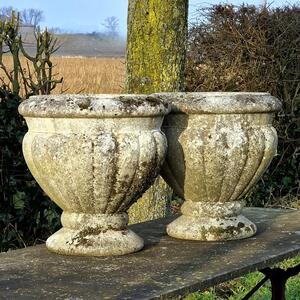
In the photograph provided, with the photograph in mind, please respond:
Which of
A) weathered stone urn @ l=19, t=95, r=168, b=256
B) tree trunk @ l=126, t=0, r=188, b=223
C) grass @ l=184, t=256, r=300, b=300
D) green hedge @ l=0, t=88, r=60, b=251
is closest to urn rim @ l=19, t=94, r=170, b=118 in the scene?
weathered stone urn @ l=19, t=95, r=168, b=256

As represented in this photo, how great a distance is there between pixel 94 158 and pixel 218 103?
1.82 ft

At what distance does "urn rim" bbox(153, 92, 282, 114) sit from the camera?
8.86 feet

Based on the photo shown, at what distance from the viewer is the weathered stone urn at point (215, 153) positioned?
2709 mm

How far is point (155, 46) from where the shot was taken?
4.04 m

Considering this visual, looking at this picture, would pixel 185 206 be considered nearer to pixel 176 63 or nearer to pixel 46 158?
pixel 46 158

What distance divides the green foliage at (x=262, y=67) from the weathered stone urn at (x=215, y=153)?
3735 mm

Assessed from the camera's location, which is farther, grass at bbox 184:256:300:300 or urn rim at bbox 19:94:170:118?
grass at bbox 184:256:300:300

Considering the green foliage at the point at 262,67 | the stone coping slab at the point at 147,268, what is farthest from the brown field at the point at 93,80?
the stone coping slab at the point at 147,268

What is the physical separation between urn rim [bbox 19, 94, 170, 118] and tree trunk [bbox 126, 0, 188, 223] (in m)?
1.62

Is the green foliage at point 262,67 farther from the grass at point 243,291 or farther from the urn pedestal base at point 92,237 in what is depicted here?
the urn pedestal base at point 92,237

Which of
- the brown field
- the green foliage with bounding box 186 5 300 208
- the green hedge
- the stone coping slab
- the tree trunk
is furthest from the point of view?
the brown field

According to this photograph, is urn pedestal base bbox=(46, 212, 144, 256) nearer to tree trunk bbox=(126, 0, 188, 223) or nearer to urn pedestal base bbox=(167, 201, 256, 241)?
urn pedestal base bbox=(167, 201, 256, 241)

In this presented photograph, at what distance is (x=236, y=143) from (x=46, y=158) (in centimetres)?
69

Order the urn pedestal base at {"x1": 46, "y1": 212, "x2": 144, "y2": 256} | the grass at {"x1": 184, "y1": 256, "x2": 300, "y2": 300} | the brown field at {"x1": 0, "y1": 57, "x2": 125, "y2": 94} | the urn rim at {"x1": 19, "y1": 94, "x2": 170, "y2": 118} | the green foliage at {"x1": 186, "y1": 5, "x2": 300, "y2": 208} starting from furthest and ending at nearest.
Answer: the brown field at {"x1": 0, "y1": 57, "x2": 125, "y2": 94} → the green foliage at {"x1": 186, "y1": 5, "x2": 300, "y2": 208} → the grass at {"x1": 184, "y1": 256, "x2": 300, "y2": 300} → the urn pedestal base at {"x1": 46, "y1": 212, "x2": 144, "y2": 256} → the urn rim at {"x1": 19, "y1": 94, "x2": 170, "y2": 118}
